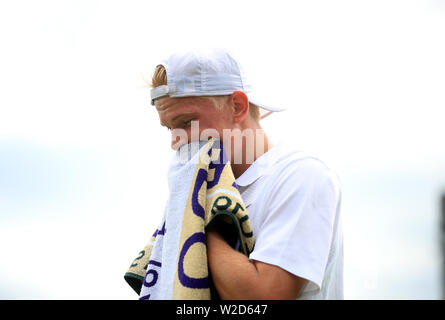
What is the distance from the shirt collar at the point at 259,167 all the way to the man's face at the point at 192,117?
0.14 m

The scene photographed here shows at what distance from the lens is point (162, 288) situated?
4.81 feet

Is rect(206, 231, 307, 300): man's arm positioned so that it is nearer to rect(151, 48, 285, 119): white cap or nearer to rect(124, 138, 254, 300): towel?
rect(124, 138, 254, 300): towel

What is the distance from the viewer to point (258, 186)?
1.58 meters

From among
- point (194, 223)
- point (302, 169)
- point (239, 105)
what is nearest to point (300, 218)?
point (302, 169)

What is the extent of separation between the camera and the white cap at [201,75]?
1607 mm

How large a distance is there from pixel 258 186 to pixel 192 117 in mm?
290

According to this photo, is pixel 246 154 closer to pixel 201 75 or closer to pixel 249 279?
pixel 201 75

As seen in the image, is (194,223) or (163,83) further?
(163,83)

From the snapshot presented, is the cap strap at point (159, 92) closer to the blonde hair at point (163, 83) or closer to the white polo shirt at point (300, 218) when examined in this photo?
the blonde hair at point (163, 83)

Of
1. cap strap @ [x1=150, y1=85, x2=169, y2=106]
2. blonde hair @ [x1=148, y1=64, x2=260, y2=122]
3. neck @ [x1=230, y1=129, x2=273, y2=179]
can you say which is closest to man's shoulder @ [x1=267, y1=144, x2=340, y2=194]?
neck @ [x1=230, y1=129, x2=273, y2=179]

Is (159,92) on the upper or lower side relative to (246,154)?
upper

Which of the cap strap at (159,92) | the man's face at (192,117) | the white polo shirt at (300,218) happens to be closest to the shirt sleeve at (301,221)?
the white polo shirt at (300,218)
